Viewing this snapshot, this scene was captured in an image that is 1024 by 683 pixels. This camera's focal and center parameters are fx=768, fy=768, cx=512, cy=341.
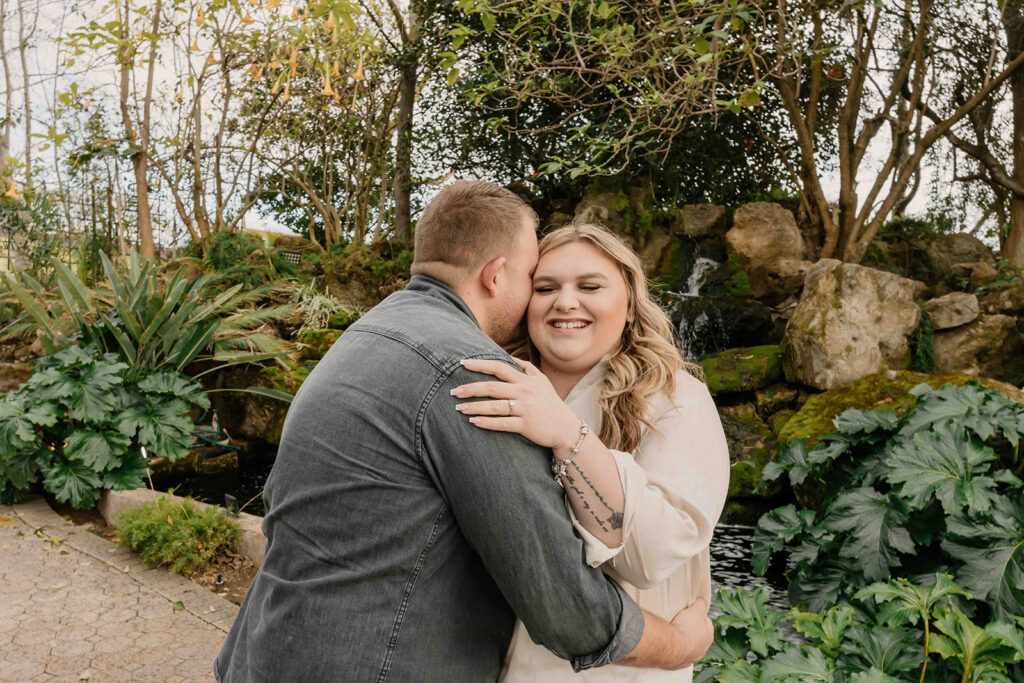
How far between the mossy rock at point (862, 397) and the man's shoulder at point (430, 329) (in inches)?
186

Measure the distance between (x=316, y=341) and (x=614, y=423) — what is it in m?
7.52

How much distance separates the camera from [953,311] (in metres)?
8.35

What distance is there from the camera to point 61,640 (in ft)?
11.7

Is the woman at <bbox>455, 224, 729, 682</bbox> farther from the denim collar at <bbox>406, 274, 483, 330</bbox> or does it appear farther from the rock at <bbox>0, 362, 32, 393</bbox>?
the rock at <bbox>0, 362, 32, 393</bbox>

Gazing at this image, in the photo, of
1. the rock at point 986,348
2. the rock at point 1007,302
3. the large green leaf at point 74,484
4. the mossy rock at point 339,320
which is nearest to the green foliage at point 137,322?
the large green leaf at point 74,484

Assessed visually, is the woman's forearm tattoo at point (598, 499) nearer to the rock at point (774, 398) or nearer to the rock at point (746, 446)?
the rock at point (746, 446)

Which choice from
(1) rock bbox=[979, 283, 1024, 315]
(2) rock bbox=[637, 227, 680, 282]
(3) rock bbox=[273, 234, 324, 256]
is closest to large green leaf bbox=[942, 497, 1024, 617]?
(1) rock bbox=[979, 283, 1024, 315]

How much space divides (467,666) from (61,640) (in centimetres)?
300

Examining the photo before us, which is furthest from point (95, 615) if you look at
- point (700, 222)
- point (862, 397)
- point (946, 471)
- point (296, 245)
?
point (296, 245)

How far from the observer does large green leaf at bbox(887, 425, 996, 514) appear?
3010 millimetres

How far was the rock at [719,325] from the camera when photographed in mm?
9234

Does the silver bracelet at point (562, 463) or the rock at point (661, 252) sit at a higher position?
the rock at point (661, 252)

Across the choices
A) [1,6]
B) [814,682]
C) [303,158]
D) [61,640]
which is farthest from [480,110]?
[814,682]

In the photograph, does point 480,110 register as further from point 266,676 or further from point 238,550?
point 266,676
